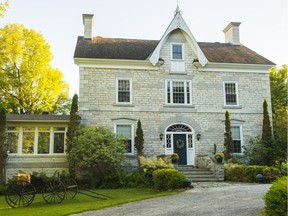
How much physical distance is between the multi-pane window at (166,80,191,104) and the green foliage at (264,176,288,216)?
14311 millimetres

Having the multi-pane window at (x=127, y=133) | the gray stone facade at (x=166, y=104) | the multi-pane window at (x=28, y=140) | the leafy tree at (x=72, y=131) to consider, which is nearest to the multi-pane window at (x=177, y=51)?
the gray stone facade at (x=166, y=104)

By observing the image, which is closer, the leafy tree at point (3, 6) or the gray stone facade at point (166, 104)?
the leafy tree at point (3, 6)

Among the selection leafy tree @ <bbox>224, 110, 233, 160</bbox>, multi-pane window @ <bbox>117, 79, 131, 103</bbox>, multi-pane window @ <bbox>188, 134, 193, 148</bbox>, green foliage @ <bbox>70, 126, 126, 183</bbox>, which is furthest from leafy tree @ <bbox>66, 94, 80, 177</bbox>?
leafy tree @ <bbox>224, 110, 233, 160</bbox>

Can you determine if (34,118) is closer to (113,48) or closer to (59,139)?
(59,139)

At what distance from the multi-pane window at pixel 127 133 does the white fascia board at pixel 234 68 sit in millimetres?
6188

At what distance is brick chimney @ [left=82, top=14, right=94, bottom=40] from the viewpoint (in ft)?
79.4

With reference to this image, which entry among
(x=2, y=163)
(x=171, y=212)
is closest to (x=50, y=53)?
(x=2, y=163)

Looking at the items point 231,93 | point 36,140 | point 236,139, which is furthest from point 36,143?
point 231,93

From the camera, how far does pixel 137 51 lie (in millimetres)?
23203

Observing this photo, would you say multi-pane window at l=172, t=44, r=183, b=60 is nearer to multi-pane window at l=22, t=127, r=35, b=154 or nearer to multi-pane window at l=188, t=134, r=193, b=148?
multi-pane window at l=188, t=134, r=193, b=148

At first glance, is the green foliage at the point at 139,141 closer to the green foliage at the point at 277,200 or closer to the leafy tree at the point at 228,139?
the leafy tree at the point at 228,139

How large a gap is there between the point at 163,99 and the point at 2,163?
10230 millimetres

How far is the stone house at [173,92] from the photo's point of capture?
2133 centimetres

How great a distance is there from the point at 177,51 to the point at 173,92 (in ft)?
9.26
